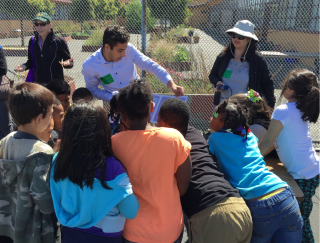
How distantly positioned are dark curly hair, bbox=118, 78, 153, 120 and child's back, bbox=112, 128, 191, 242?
0.37 feet

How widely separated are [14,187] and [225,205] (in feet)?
4.33

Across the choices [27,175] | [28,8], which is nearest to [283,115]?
[27,175]

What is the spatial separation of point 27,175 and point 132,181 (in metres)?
0.62

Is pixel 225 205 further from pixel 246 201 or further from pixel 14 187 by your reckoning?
pixel 14 187

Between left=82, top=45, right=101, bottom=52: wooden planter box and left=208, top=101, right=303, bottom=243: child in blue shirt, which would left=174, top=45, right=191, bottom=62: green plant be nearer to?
left=82, top=45, right=101, bottom=52: wooden planter box

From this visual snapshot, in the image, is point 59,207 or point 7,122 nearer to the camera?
point 59,207

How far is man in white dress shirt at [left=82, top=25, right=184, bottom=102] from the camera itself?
2781 millimetres

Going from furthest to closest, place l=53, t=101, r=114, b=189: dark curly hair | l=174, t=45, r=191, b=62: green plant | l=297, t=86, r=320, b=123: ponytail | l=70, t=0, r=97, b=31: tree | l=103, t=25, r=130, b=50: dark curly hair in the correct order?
1. l=174, t=45, r=191, b=62: green plant
2. l=70, t=0, r=97, b=31: tree
3. l=103, t=25, r=130, b=50: dark curly hair
4. l=297, t=86, r=320, b=123: ponytail
5. l=53, t=101, r=114, b=189: dark curly hair

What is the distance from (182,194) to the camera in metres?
1.74

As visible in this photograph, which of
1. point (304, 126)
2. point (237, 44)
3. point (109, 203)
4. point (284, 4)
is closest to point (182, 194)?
point (109, 203)

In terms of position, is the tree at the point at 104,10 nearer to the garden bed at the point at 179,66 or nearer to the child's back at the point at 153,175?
the garden bed at the point at 179,66

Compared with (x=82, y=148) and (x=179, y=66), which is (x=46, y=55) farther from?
(x=179, y=66)

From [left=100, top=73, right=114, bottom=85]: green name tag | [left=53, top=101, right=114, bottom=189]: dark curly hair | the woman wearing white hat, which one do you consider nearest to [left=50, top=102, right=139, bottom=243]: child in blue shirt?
[left=53, top=101, right=114, bottom=189]: dark curly hair

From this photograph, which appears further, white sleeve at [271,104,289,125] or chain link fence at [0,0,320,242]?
chain link fence at [0,0,320,242]
